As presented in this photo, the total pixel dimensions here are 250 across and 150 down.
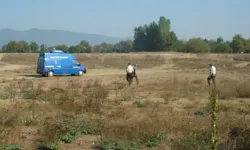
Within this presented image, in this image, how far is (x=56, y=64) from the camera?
125 ft

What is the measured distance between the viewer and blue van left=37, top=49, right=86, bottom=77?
124ft

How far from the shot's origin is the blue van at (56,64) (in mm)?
37719

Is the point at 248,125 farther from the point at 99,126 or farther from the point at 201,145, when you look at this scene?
the point at 99,126

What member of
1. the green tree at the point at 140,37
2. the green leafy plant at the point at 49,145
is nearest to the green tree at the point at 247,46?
the green tree at the point at 140,37

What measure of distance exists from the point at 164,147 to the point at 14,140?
3364 mm

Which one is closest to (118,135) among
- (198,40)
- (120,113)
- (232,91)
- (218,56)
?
(120,113)

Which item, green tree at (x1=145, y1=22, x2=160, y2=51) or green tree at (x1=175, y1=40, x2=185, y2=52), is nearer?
green tree at (x1=145, y1=22, x2=160, y2=51)

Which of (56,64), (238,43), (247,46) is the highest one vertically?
(238,43)

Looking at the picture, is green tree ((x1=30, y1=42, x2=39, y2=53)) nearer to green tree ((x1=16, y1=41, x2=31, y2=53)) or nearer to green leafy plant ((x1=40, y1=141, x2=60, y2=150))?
green tree ((x1=16, y1=41, x2=31, y2=53))

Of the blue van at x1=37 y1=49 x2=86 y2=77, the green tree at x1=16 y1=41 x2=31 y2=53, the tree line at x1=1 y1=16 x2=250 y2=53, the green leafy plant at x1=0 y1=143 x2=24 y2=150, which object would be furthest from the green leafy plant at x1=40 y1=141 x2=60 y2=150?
the green tree at x1=16 y1=41 x2=31 y2=53

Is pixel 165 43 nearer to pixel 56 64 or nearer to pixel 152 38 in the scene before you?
pixel 152 38

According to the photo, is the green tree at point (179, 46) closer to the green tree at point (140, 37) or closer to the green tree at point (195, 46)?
the green tree at point (195, 46)

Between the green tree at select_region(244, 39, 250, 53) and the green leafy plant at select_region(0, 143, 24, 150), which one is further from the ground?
the green tree at select_region(244, 39, 250, 53)

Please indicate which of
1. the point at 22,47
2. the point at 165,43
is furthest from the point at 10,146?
the point at 22,47
